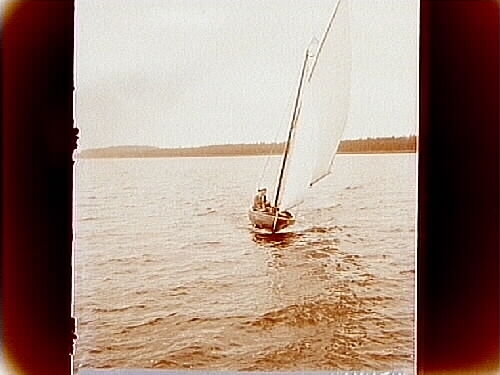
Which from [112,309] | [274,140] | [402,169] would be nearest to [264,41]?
[274,140]

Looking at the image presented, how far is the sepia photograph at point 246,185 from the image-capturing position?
0.94m

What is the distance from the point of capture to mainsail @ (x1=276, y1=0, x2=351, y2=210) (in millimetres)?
945

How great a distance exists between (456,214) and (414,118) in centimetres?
14

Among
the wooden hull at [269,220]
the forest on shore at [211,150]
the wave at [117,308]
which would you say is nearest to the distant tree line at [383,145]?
the forest on shore at [211,150]

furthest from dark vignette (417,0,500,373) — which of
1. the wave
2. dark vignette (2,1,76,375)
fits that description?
dark vignette (2,1,76,375)

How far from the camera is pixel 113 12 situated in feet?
3.12

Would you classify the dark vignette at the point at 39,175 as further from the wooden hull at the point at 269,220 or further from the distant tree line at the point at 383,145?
the distant tree line at the point at 383,145

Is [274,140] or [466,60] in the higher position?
[466,60]

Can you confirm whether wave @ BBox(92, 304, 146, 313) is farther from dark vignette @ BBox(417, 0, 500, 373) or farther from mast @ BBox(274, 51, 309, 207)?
dark vignette @ BBox(417, 0, 500, 373)

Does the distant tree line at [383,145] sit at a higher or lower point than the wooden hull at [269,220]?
higher

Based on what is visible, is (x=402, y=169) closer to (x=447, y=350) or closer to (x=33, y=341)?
(x=447, y=350)

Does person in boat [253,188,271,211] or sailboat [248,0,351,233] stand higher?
sailboat [248,0,351,233]

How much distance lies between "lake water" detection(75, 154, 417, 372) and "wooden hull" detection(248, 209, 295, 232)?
1 centimetres

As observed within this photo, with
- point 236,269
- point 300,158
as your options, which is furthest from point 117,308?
point 300,158
